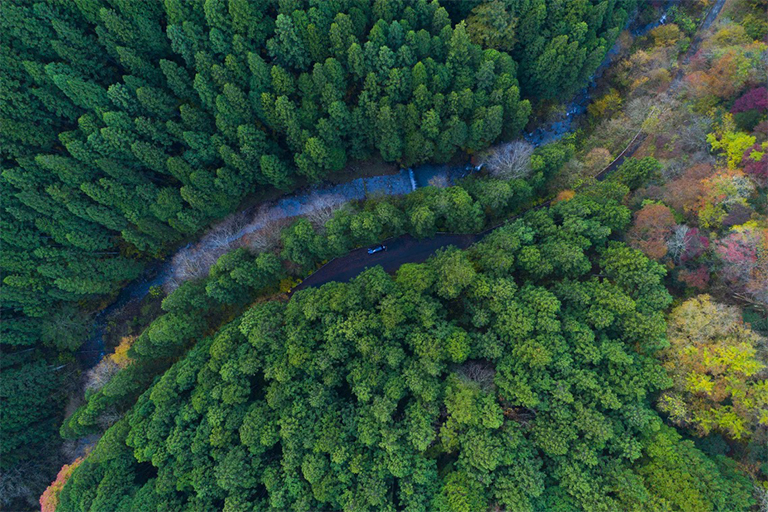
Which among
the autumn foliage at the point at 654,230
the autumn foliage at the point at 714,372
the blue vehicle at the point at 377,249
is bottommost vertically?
the autumn foliage at the point at 714,372

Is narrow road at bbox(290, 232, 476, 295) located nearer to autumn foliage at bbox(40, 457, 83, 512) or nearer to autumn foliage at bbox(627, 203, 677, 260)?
autumn foliage at bbox(627, 203, 677, 260)

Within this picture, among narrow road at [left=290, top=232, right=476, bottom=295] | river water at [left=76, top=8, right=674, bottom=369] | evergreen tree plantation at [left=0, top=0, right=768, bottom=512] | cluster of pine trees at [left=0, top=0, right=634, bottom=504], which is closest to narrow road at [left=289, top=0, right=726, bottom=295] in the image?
narrow road at [left=290, top=232, right=476, bottom=295]

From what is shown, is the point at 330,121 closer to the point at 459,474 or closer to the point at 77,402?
the point at 459,474

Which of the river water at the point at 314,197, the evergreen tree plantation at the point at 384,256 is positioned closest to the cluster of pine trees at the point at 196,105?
the evergreen tree plantation at the point at 384,256

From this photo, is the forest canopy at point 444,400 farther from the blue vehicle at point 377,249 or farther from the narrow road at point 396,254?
the blue vehicle at point 377,249

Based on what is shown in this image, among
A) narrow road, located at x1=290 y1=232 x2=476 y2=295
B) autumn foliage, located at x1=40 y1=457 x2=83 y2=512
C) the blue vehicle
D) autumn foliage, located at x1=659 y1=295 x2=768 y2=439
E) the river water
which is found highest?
the river water

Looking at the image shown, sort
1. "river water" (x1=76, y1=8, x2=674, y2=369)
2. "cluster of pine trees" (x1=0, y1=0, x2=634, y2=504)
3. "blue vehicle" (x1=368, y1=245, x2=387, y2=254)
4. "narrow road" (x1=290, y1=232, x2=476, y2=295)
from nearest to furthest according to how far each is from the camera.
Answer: "cluster of pine trees" (x1=0, y1=0, x2=634, y2=504) → "narrow road" (x1=290, y1=232, x2=476, y2=295) → "blue vehicle" (x1=368, y1=245, x2=387, y2=254) → "river water" (x1=76, y1=8, x2=674, y2=369)

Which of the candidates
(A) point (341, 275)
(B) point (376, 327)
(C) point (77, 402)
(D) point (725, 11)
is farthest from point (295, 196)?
(D) point (725, 11)
